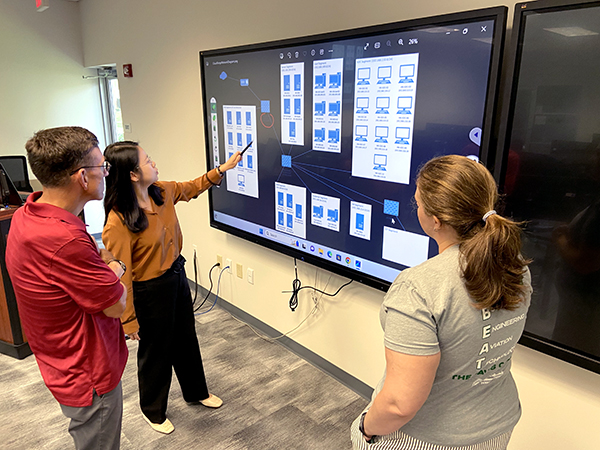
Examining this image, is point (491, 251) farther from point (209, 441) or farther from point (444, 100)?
point (209, 441)

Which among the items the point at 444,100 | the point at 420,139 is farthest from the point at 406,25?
the point at 420,139

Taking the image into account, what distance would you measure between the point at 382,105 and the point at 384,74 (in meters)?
0.13

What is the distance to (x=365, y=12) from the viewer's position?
Result: 79.7 inches

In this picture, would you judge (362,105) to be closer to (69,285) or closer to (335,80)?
(335,80)

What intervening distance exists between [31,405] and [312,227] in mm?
1894

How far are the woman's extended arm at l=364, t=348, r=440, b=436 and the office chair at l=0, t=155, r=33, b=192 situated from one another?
3748 mm

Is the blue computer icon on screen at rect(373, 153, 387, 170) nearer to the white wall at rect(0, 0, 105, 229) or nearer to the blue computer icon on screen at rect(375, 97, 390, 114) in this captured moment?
the blue computer icon on screen at rect(375, 97, 390, 114)

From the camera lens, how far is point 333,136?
2.12 m

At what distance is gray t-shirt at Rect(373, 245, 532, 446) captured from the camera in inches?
37.3

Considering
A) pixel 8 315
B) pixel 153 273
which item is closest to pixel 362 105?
pixel 153 273

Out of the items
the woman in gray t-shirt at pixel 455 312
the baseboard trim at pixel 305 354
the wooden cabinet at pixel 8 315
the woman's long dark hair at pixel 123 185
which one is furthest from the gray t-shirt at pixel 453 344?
the wooden cabinet at pixel 8 315

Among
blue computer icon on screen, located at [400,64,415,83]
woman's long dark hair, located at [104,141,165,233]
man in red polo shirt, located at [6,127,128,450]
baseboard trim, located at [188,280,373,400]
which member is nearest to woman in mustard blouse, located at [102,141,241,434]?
woman's long dark hair, located at [104,141,165,233]

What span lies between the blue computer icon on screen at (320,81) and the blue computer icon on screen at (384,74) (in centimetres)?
33

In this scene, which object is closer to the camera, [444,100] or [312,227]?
[444,100]
